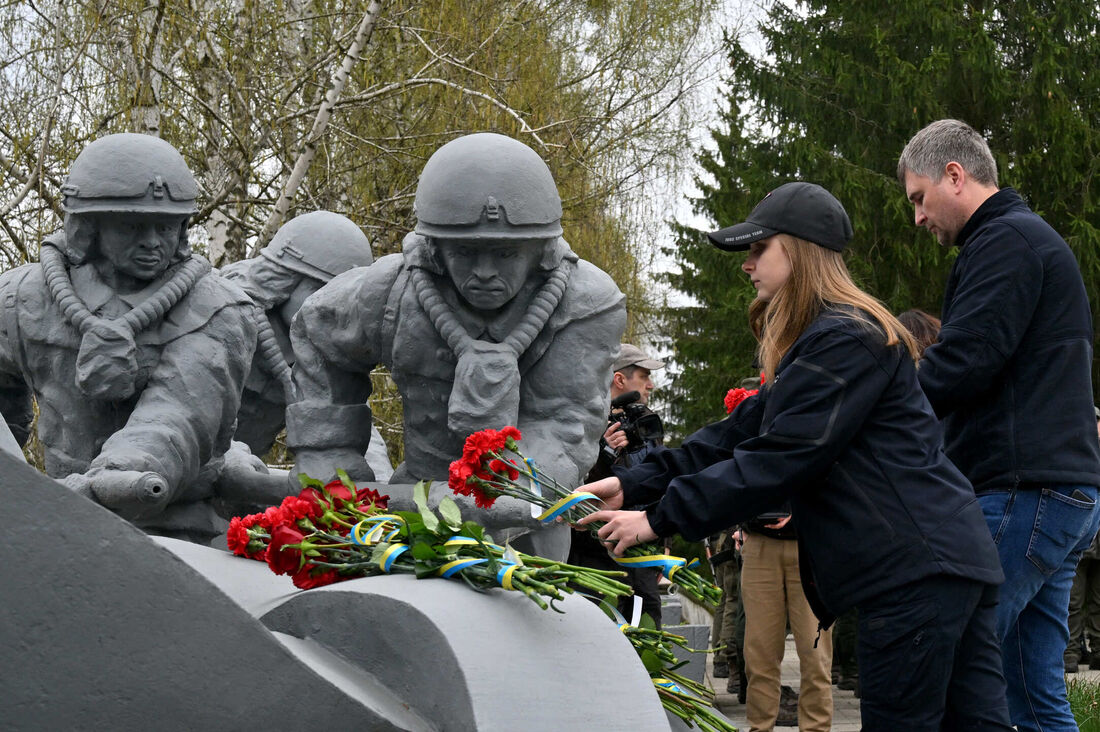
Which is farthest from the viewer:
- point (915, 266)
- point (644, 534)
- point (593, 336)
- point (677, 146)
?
point (677, 146)

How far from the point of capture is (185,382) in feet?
18.1

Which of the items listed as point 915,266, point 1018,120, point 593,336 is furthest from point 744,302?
point 593,336

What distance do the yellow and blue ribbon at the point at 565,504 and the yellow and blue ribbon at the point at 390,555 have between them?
1.37 feet

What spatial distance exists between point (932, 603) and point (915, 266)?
13793 millimetres

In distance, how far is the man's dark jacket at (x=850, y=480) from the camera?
335 cm

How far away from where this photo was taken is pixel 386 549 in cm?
313

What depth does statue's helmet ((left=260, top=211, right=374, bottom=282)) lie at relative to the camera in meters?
7.59

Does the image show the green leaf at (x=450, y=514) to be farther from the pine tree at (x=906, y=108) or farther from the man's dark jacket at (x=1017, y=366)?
the pine tree at (x=906, y=108)

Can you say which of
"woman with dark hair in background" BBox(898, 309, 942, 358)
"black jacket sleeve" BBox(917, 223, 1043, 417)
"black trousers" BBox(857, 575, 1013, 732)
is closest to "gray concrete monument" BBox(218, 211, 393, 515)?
"woman with dark hair in background" BBox(898, 309, 942, 358)

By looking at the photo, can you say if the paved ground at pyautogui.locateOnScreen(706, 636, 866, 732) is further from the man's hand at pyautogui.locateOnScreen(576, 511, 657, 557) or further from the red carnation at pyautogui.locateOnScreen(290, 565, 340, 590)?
the red carnation at pyautogui.locateOnScreen(290, 565, 340, 590)

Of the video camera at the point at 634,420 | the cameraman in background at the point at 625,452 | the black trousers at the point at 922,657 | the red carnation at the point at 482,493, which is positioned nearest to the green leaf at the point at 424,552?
the red carnation at the point at 482,493

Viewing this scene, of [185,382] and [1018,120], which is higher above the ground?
[1018,120]

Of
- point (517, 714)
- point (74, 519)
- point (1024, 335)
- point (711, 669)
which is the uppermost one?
point (1024, 335)

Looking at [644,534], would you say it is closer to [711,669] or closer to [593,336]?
[593,336]
